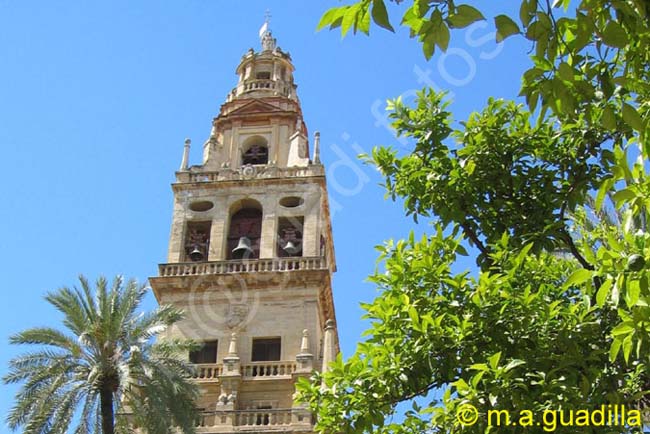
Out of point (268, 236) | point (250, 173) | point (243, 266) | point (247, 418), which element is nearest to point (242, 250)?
point (268, 236)

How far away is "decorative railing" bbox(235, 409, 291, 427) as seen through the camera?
98.0 ft

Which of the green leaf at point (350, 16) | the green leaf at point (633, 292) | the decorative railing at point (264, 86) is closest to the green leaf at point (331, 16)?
the green leaf at point (350, 16)

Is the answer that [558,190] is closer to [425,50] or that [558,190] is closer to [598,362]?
[598,362]

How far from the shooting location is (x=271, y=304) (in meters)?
33.4

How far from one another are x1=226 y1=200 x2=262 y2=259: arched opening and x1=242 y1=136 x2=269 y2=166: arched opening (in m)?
2.93

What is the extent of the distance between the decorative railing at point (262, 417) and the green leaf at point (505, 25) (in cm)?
2478

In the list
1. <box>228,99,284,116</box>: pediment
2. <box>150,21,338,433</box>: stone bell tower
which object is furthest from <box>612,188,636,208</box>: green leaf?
<box>228,99,284,116</box>: pediment

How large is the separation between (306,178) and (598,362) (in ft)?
90.4

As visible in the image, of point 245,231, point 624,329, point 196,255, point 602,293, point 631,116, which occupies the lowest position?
point 624,329

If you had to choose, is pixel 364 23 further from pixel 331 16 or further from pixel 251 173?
pixel 251 173

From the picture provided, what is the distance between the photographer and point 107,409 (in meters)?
23.1

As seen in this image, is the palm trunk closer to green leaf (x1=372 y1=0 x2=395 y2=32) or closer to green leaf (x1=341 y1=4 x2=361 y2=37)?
green leaf (x1=341 y1=4 x2=361 y2=37)

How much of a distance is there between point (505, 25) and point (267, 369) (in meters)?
26.6

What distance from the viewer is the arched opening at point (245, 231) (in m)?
35.6
